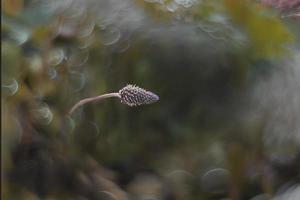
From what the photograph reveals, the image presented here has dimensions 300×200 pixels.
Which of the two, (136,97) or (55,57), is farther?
(55,57)

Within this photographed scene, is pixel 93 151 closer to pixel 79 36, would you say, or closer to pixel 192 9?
pixel 79 36

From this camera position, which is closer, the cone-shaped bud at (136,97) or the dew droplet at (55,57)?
the cone-shaped bud at (136,97)

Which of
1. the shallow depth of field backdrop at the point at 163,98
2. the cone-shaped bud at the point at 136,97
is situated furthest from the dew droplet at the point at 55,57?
the cone-shaped bud at the point at 136,97

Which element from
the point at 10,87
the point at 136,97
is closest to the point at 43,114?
the point at 10,87

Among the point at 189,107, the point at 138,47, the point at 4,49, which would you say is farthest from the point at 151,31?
the point at 4,49

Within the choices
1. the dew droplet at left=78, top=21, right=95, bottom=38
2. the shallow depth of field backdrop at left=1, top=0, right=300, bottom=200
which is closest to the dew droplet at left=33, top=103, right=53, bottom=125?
the shallow depth of field backdrop at left=1, top=0, right=300, bottom=200

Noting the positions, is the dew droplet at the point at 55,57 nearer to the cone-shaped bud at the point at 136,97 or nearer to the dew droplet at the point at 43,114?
the dew droplet at the point at 43,114

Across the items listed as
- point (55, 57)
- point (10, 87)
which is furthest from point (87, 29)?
point (10, 87)

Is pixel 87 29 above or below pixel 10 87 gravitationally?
above

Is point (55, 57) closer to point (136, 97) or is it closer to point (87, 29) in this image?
point (87, 29)
